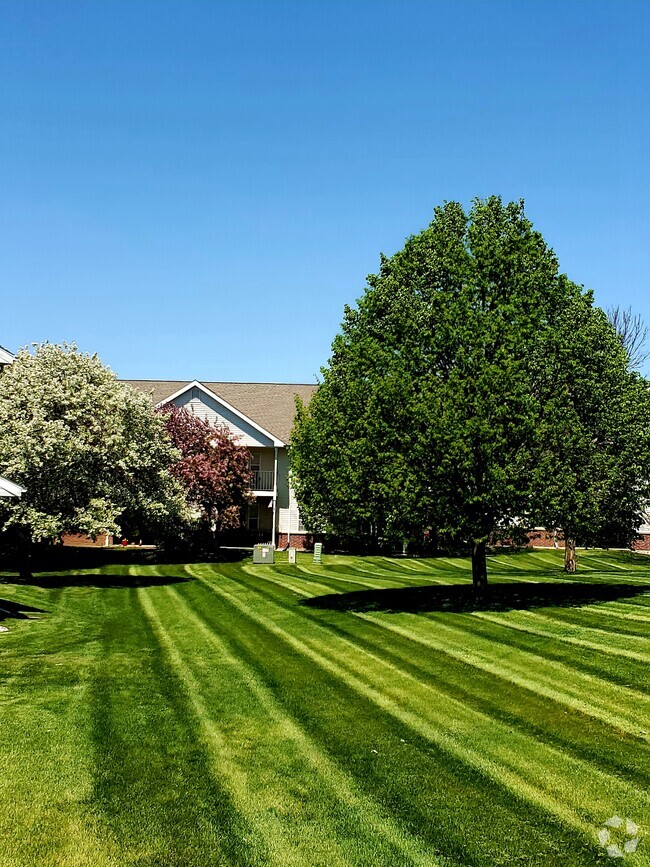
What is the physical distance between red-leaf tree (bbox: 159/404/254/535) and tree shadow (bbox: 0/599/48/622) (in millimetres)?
18297

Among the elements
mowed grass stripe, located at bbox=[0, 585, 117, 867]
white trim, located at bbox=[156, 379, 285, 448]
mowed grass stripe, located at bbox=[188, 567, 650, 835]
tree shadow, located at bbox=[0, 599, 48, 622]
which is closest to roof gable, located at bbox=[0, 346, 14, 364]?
white trim, located at bbox=[156, 379, 285, 448]

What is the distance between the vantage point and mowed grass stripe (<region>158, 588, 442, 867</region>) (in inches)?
Answer: 241

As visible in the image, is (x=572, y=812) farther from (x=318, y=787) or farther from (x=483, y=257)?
(x=483, y=257)

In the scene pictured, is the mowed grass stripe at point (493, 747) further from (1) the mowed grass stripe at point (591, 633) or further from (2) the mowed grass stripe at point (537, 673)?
(1) the mowed grass stripe at point (591, 633)

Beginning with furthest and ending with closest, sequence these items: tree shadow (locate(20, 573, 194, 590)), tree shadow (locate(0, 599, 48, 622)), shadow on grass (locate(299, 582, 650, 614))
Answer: tree shadow (locate(20, 573, 194, 590)) < shadow on grass (locate(299, 582, 650, 614)) < tree shadow (locate(0, 599, 48, 622))

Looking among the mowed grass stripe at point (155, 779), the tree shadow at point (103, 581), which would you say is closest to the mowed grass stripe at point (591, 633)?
the mowed grass stripe at point (155, 779)

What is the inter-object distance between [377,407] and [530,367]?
11.7ft

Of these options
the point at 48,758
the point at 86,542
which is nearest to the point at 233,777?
the point at 48,758

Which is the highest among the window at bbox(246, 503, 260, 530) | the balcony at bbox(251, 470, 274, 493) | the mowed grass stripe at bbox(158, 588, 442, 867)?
the balcony at bbox(251, 470, 274, 493)

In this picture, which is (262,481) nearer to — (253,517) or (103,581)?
(253,517)

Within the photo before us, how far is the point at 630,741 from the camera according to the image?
29.1 feet

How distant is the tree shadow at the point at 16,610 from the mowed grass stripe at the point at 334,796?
911cm

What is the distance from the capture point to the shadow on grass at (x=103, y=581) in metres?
26.9

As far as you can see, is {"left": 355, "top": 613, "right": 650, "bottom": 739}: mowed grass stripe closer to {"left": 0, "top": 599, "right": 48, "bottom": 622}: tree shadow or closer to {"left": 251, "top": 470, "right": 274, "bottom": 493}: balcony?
{"left": 0, "top": 599, "right": 48, "bottom": 622}: tree shadow
